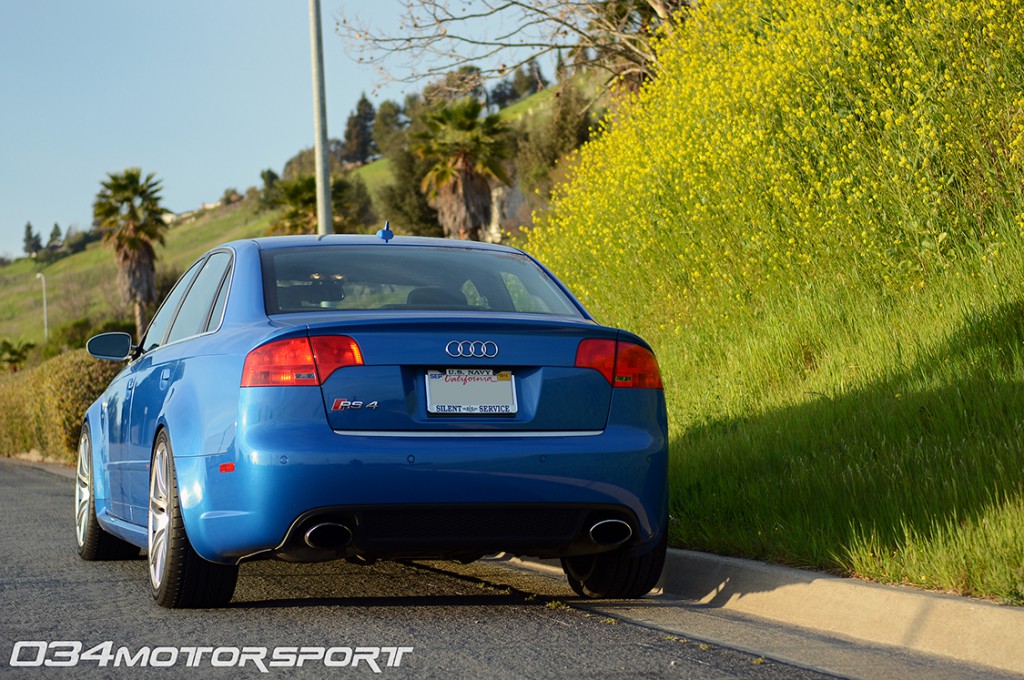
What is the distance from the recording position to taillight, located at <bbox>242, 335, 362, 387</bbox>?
548 cm

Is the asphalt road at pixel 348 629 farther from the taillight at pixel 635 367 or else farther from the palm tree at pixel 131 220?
the palm tree at pixel 131 220

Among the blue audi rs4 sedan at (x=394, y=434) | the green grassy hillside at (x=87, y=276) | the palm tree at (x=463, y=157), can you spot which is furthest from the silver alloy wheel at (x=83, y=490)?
the green grassy hillside at (x=87, y=276)

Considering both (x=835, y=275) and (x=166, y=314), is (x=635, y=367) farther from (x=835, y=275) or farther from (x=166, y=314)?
(x=835, y=275)

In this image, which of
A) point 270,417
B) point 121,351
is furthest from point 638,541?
point 121,351

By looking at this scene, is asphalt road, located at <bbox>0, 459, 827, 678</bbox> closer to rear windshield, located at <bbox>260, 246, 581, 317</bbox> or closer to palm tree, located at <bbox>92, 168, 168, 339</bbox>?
rear windshield, located at <bbox>260, 246, 581, 317</bbox>

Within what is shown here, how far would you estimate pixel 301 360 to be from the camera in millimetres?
5500

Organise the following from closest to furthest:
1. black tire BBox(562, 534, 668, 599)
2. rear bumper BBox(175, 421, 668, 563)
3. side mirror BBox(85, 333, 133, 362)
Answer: rear bumper BBox(175, 421, 668, 563)
black tire BBox(562, 534, 668, 599)
side mirror BBox(85, 333, 133, 362)

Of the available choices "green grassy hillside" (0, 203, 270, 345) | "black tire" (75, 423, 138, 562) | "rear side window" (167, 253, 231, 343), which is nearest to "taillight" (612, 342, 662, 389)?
"rear side window" (167, 253, 231, 343)

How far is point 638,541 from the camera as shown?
595cm

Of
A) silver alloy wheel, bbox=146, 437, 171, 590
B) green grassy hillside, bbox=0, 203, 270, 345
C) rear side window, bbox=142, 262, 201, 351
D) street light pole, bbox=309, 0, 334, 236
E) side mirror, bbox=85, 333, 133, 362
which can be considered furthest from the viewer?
green grassy hillside, bbox=0, 203, 270, 345

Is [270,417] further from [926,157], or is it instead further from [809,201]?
[809,201]

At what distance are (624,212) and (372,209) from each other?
85.5 meters

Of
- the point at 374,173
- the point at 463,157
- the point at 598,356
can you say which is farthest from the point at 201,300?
the point at 374,173

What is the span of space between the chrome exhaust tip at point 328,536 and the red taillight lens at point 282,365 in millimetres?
587
